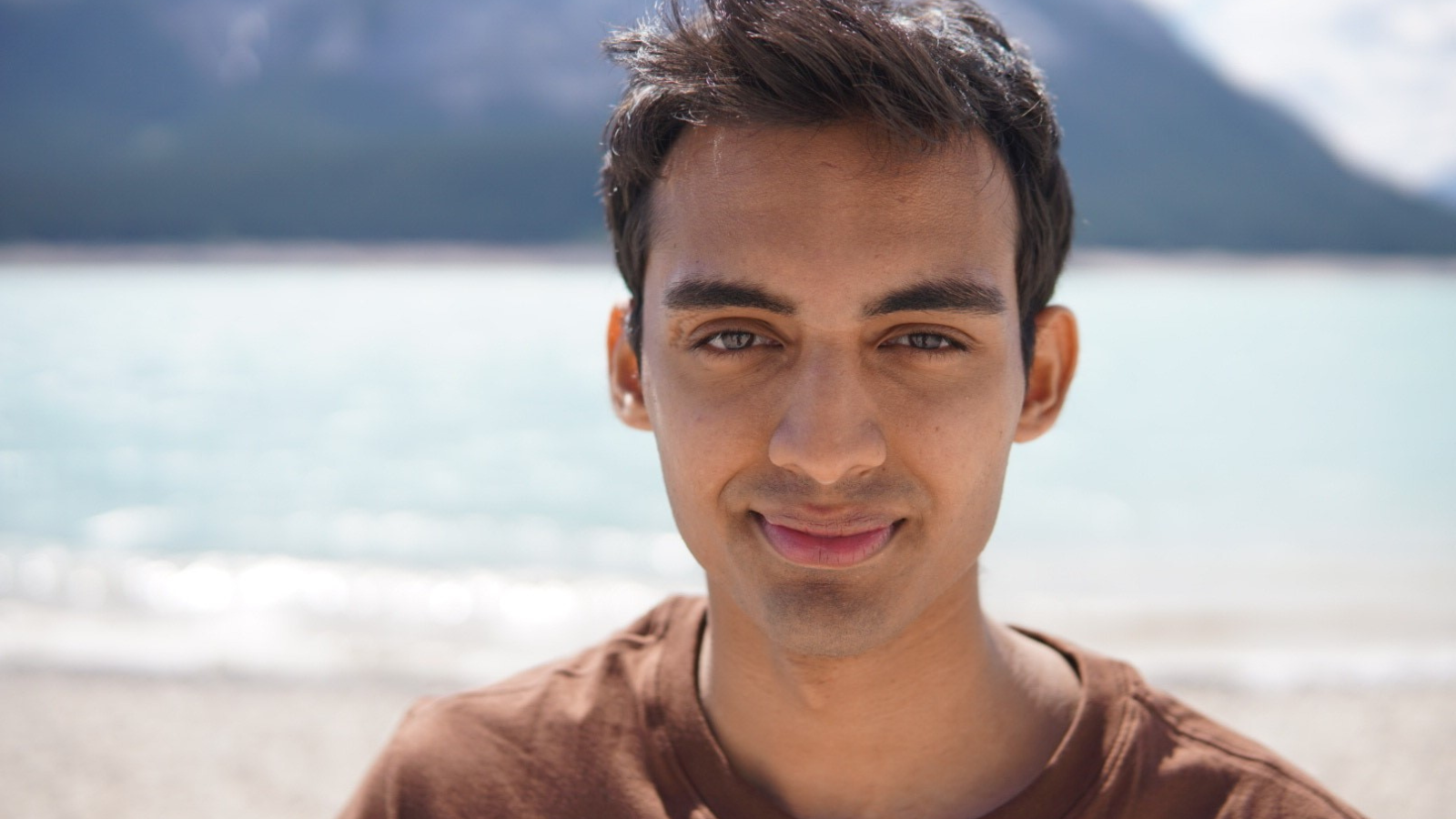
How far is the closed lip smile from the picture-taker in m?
1.39

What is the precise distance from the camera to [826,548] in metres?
1.40

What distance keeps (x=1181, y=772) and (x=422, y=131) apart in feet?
268

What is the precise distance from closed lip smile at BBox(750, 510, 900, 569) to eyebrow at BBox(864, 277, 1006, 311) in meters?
0.23

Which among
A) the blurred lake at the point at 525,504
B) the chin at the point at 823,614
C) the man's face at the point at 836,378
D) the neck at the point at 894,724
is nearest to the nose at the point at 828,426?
the man's face at the point at 836,378

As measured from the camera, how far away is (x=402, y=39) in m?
81.0

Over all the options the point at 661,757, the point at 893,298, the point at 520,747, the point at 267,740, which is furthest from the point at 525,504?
the point at 893,298

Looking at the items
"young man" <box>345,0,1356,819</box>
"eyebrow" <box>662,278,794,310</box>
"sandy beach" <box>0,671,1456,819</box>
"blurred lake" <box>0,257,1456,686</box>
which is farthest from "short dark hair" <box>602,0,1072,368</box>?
"blurred lake" <box>0,257,1456,686</box>

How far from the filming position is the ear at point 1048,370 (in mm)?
1680

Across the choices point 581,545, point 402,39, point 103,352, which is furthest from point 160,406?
point 402,39

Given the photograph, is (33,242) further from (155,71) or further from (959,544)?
(959,544)

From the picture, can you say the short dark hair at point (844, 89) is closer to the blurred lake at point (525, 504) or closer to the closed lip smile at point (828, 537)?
the closed lip smile at point (828, 537)

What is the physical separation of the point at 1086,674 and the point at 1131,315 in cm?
3921

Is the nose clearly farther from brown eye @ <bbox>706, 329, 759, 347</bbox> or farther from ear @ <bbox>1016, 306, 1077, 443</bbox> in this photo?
ear @ <bbox>1016, 306, 1077, 443</bbox>

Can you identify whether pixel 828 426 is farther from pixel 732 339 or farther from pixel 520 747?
pixel 520 747
